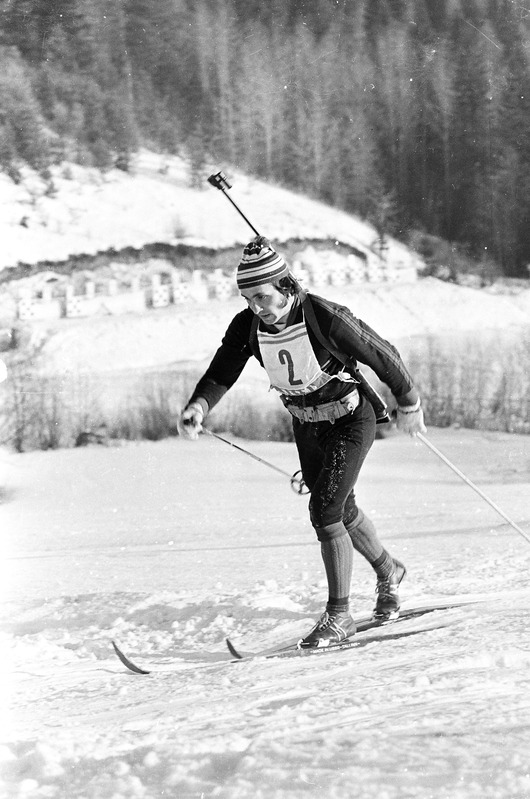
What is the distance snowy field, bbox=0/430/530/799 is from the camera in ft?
6.24

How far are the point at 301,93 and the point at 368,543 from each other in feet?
19.9

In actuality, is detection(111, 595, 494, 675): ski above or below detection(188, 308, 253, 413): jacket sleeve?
below

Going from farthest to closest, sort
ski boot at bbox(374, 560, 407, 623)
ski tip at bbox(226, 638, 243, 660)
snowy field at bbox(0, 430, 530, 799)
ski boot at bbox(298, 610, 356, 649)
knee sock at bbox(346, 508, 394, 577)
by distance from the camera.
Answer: ski boot at bbox(374, 560, 407, 623) < knee sock at bbox(346, 508, 394, 577) < ski tip at bbox(226, 638, 243, 660) < ski boot at bbox(298, 610, 356, 649) < snowy field at bbox(0, 430, 530, 799)

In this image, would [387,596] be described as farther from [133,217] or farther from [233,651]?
[133,217]

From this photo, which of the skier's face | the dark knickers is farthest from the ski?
the skier's face

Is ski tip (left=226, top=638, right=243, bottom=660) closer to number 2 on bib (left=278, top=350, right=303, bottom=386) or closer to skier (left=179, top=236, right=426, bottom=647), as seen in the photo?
skier (left=179, top=236, right=426, bottom=647)

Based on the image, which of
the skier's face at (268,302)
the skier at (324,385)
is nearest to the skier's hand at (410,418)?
the skier at (324,385)

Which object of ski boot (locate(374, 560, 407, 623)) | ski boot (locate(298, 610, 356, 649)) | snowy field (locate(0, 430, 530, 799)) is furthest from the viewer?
ski boot (locate(374, 560, 407, 623))

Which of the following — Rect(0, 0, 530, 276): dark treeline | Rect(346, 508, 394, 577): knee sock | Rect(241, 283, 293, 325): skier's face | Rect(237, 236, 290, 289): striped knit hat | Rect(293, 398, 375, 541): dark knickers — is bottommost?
Rect(346, 508, 394, 577): knee sock

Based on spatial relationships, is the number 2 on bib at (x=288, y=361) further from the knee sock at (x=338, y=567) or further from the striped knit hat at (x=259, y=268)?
the knee sock at (x=338, y=567)

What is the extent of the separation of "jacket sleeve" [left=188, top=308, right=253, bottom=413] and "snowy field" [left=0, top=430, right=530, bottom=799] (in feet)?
3.17

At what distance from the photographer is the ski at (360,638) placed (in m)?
2.98

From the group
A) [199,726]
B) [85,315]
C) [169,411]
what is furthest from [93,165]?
[199,726]

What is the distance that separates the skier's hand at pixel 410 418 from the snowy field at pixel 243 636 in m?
0.69
